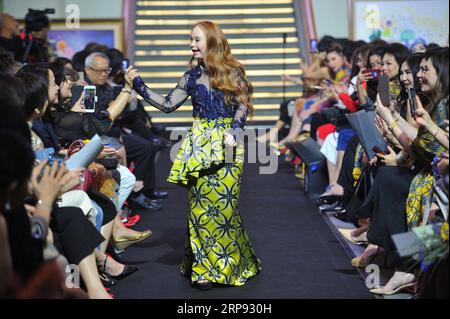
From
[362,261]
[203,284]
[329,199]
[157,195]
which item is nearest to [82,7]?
[157,195]

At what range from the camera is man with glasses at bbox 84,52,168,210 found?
715 centimetres

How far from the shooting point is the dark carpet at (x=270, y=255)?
4.79 m

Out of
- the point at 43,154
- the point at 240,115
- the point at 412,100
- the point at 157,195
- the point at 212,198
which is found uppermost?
the point at 412,100

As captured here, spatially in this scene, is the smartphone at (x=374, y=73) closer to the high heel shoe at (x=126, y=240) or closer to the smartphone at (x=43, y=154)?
the high heel shoe at (x=126, y=240)

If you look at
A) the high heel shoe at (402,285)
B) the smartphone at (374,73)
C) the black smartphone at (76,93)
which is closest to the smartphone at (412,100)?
the high heel shoe at (402,285)

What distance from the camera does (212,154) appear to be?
494 centimetres

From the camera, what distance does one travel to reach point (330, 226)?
672cm

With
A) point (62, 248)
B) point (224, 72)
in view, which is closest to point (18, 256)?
point (62, 248)

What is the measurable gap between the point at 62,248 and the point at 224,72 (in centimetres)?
147

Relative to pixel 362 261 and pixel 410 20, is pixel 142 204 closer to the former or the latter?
pixel 362 261

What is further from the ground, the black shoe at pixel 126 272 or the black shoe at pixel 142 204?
the black shoe at pixel 126 272

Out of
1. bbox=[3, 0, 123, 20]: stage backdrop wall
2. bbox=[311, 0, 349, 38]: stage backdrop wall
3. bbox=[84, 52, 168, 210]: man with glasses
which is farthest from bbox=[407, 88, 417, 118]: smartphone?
bbox=[3, 0, 123, 20]: stage backdrop wall

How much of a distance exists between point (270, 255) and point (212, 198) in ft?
3.04

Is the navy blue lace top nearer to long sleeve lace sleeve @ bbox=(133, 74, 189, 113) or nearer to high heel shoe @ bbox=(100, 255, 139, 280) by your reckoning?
long sleeve lace sleeve @ bbox=(133, 74, 189, 113)
